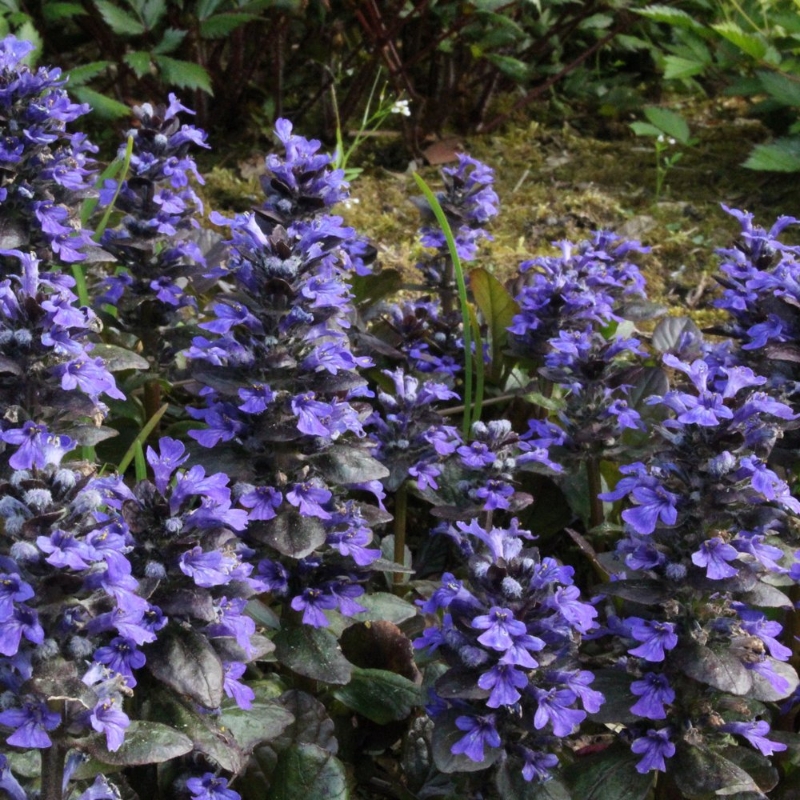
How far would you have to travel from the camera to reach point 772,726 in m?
2.79

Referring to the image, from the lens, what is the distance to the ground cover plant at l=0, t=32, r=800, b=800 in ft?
6.26

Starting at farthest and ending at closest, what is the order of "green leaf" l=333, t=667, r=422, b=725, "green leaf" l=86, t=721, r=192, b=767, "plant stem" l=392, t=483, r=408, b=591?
"plant stem" l=392, t=483, r=408, b=591 < "green leaf" l=333, t=667, r=422, b=725 < "green leaf" l=86, t=721, r=192, b=767

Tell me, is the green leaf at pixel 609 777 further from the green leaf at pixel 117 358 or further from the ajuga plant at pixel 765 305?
the green leaf at pixel 117 358

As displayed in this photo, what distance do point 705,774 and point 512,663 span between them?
1.95 ft

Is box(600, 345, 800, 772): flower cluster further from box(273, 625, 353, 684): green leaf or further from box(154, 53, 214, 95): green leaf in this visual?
box(154, 53, 214, 95): green leaf

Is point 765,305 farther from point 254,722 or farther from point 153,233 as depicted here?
point 153,233

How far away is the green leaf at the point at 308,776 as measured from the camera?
7.46 ft

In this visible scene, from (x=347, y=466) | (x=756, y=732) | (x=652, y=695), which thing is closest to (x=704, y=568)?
(x=652, y=695)

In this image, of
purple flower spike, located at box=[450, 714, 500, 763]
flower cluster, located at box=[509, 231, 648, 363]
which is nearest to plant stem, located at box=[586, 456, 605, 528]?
flower cluster, located at box=[509, 231, 648, 363]

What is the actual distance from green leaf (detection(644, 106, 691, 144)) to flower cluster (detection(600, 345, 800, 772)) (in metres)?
3.47

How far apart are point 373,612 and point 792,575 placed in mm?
1084

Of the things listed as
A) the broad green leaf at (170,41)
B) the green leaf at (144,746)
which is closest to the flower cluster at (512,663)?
the green leaf at (144,746)

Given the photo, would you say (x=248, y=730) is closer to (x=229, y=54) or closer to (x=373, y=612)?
(x=373, y=612)

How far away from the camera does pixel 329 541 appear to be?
8.38ft
